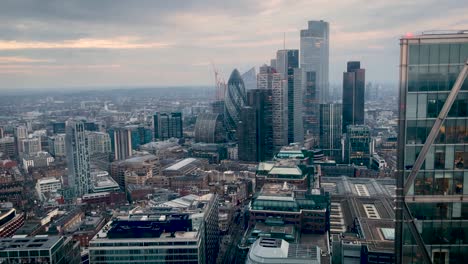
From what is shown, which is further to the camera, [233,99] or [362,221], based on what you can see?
[233,99]

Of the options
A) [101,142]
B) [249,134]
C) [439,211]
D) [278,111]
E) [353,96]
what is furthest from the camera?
[353,96]

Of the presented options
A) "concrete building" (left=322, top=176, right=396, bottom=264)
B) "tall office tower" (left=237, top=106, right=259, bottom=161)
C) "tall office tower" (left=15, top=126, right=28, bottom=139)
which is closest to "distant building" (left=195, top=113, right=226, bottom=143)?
"tall office tower" (left=237, top=106, right=259, bottom=161)

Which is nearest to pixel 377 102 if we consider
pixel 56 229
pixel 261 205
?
pixel 261 205

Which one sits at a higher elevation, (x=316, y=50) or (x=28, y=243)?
(x=316, y=50)

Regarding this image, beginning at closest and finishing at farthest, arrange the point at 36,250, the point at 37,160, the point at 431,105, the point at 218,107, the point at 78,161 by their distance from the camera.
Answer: the point at 431,105
the point at 36,250
the point at 78,161
the point at 37,160
the point at 218,107

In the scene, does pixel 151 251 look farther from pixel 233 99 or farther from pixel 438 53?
pixel 233 99

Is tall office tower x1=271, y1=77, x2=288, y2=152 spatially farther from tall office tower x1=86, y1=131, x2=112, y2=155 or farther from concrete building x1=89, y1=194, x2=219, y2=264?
concrete building x1=89, y1=194, x2=219, y2=264

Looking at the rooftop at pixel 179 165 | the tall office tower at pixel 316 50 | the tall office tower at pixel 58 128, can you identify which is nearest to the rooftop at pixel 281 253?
the rooftop at pixel 179 165

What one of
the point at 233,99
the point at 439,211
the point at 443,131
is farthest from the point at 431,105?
the point at 233,99
